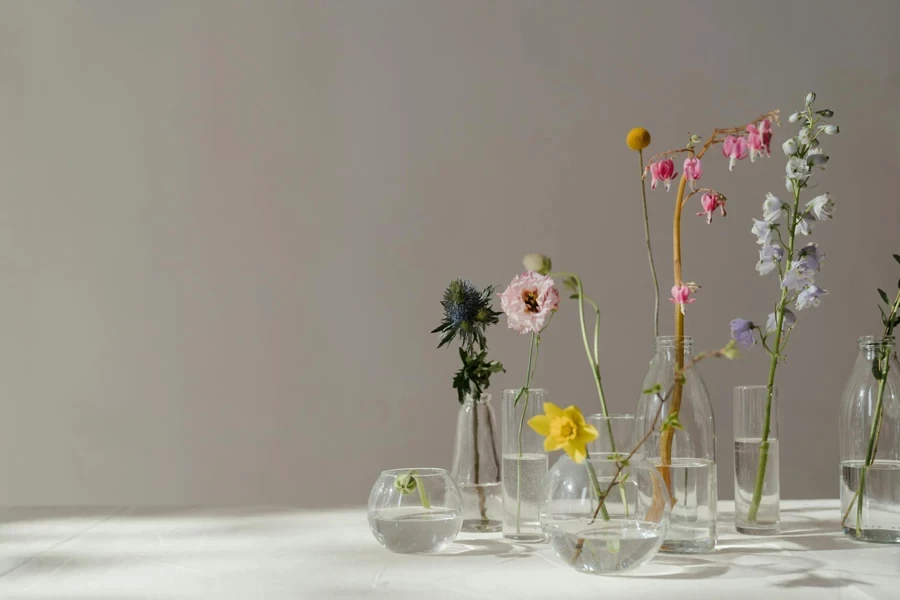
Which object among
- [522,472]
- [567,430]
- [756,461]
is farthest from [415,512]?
[756,461]

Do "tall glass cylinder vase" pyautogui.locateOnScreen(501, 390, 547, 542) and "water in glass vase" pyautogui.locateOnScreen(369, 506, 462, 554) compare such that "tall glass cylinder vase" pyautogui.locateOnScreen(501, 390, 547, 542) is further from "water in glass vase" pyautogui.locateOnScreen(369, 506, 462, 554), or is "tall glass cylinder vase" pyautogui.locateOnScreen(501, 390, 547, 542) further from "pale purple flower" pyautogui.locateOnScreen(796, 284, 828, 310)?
"pale purple flower" pyautogui.locateOnScreen(796, 284, 828, 310)

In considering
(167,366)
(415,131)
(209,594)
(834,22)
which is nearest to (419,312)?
(415,131)

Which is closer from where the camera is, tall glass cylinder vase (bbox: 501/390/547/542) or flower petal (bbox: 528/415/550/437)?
→ flower petal (bbox: 528/415/550/437)

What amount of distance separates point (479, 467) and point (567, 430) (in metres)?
0.31

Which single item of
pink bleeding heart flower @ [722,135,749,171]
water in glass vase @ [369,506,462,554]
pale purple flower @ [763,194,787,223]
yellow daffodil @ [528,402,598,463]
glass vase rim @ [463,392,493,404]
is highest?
pink bleeding heart flower @ [722,135,749,171]

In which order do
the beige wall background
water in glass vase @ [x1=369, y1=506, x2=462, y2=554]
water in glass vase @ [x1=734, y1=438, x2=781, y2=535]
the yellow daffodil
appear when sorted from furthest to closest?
the beige wall background, water in glass vase @ [x1=734, y1=438, x2=781, y2=535], water in glass vase @ [x1=369, y1=506, x2=462, y2=554], the yellow daffodil

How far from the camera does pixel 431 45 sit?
276 centimetres

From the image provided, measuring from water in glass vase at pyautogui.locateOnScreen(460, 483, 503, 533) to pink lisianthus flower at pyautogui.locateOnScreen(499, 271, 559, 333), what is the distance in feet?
0.80

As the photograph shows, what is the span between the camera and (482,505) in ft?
3.90

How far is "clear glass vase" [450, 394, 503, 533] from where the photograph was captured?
1.18 meters

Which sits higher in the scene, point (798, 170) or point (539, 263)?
point (798, 170)

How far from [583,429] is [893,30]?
2.52m

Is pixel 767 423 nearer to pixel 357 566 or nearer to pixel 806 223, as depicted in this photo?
pixel 806 223

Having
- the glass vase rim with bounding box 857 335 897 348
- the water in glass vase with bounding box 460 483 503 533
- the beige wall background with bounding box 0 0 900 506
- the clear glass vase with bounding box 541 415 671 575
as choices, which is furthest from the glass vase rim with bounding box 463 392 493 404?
the beige wall background with bounding box 0 0 900 506
